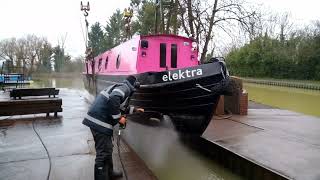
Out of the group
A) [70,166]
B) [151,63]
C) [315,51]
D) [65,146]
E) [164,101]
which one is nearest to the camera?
[70,166]

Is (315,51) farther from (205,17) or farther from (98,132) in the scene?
(98,132)

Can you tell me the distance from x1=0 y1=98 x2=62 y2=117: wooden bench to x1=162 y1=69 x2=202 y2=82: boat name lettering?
4.27 meters

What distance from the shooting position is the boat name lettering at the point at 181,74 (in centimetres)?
653

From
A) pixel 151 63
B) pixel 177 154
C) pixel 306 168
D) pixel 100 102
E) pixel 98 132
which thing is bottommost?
pixel 177 154

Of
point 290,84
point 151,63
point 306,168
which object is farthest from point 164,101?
point 290,84

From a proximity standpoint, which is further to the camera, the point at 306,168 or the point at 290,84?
the point at 290,84

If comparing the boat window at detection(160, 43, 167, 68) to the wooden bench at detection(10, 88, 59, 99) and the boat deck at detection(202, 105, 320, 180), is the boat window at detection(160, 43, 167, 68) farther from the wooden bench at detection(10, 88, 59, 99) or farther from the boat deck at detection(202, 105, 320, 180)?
the wooden bench at detection(10, 88, 59, 99)

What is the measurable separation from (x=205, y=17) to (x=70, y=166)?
11126 mm

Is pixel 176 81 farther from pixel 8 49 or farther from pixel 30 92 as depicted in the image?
pixel 8 49

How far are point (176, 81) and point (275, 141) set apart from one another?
2.27m

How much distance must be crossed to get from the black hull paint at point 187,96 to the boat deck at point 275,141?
0.50m

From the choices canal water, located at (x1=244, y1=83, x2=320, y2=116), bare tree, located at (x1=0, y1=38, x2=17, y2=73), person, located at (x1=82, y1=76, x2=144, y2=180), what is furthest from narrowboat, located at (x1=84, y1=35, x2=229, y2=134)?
bare tree, located at (x1=0, y1=38, x2=17, y2=73)

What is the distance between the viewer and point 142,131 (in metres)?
9.45

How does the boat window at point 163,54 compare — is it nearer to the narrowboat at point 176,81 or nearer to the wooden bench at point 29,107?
the narrowboat at point 176,81
